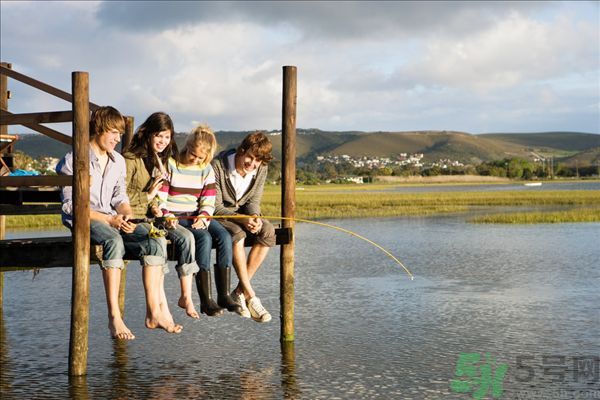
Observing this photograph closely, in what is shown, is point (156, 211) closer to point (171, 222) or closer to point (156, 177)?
point (171, 222)

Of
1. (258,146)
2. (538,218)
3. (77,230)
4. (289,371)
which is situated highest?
(258,146)

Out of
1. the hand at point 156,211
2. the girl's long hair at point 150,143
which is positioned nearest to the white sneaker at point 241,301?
the hand at point 156,211

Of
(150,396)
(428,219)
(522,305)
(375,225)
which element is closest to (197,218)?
(150,396)

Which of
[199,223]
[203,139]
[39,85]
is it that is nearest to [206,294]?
[199,223]

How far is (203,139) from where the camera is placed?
1036cm

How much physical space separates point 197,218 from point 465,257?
59.7 feet

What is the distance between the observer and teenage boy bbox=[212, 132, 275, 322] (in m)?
11.1

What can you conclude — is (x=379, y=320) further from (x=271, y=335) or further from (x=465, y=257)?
(x=465, y=257)

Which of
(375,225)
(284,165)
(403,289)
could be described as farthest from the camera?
(375,225)

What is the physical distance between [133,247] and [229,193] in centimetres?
169

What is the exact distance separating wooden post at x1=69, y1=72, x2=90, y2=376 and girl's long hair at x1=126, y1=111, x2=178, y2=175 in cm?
55

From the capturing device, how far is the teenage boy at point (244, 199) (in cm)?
1109

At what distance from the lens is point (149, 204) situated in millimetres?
10398

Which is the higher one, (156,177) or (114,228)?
(156,177)
